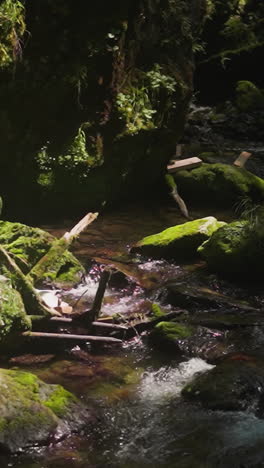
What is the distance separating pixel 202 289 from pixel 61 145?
3.21 metres

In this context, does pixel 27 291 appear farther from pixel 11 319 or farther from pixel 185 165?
pixel 185 165

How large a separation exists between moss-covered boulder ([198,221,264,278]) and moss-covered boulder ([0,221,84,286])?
5.82 ft

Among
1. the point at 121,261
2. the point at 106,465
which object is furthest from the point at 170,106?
the point at 106,465

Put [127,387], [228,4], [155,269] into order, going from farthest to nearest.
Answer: [228,4] → [155,269] → [127,387]

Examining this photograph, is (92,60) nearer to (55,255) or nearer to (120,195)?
(120,195)

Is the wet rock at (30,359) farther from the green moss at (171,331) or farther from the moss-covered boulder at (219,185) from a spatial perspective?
the moss-covered boulder at (219,185)

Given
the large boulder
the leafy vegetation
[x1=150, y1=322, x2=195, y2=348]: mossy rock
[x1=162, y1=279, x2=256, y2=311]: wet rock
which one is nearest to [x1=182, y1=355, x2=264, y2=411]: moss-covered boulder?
[x1=150, y1=322, x2=195, y2=348]: mossy rock

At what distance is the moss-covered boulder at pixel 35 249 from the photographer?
696 centimetres

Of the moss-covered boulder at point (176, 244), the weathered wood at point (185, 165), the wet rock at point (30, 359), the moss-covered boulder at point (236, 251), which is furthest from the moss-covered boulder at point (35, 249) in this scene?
the weathered wood at point (185, 165)

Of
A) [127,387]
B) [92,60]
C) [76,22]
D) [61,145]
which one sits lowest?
[127,387]

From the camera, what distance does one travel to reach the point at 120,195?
→ 9.95 metres

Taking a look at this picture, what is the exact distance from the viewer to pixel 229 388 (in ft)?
15.9

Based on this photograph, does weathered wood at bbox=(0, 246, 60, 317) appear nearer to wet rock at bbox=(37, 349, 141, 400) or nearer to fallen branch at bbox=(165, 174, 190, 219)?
wet rock at bbox=(37, 349, 141, 400)

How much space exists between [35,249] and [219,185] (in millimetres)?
4590
